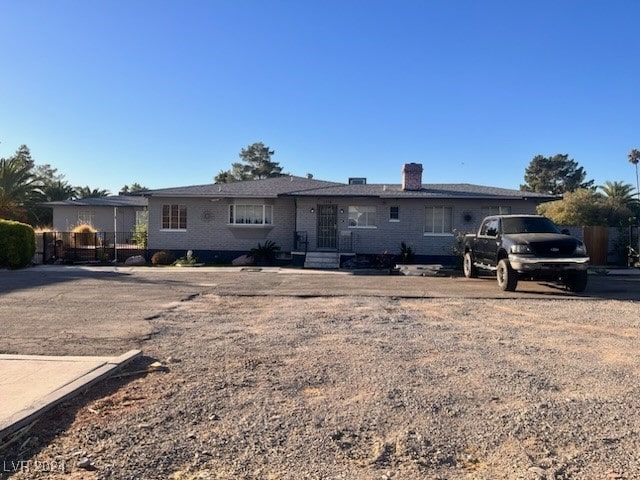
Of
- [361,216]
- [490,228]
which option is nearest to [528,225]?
[490,228]

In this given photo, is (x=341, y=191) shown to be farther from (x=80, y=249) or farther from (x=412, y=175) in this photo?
(x=80, y=249)

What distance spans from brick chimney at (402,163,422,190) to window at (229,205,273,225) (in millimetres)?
6383

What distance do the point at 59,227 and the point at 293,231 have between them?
17624 mm

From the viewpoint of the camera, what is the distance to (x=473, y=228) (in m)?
22.1

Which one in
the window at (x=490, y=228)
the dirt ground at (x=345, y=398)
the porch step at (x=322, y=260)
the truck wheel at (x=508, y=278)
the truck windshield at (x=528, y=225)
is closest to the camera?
the dirt ground at (x=345, y=398)

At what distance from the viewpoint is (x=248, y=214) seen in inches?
920

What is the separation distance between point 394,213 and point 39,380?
18625 mm

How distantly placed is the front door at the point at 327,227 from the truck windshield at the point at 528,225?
30.6 ft

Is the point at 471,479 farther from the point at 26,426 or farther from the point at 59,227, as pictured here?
the point at 59,227

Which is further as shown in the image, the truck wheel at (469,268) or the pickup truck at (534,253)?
the truck wheel at (469,268)

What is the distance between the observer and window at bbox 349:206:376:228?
2262 centimetres

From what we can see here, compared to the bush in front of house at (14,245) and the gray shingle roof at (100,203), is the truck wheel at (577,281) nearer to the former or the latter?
the bush in front of house at (14,245)

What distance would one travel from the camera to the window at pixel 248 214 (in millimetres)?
23328

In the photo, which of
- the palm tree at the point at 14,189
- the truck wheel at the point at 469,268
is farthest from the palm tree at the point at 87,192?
the truck wheel at the point at 469,268
